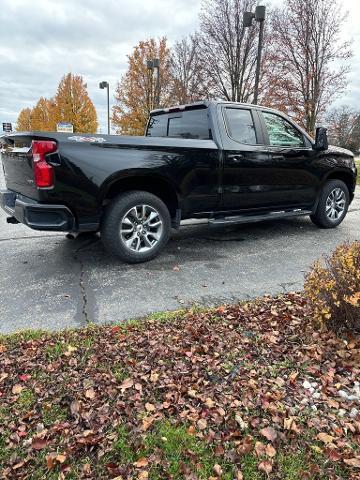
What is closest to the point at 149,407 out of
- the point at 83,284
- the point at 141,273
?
the point at 83,284

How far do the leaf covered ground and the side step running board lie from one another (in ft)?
7.23

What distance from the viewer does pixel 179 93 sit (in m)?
23.5

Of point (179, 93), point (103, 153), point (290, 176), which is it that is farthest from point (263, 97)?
point (103, 153)

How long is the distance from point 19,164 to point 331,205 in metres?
4.88

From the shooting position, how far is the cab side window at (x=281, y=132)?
223 inches

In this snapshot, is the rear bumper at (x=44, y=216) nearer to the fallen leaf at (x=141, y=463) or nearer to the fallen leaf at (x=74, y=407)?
the fallen leaf at (x=74, y=407)

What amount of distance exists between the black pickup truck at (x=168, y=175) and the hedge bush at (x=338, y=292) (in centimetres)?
230

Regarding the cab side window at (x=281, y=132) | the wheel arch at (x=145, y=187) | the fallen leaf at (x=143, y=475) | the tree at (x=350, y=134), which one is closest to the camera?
the fallen leaf at (x=143, y=475)

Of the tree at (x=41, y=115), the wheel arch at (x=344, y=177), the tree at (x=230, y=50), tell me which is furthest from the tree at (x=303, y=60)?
the tree at (x=41, y=115)

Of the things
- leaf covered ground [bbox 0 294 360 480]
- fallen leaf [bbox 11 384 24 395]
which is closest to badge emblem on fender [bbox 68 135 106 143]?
leaf covered ground [bbox 0 294 360 480]

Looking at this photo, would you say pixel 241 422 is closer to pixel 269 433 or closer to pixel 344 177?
pixel 269 433

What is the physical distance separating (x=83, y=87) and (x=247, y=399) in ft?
127

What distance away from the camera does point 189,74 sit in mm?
23672

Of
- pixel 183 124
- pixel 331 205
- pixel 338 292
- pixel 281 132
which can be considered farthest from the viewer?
pixel 331 205
